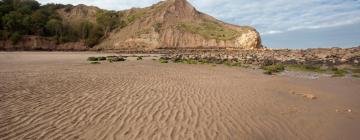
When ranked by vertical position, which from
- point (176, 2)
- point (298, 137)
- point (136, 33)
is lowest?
point (298, 137)

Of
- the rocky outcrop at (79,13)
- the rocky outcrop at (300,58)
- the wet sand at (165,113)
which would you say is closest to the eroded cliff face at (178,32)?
the rocky outcrop at (79,13)

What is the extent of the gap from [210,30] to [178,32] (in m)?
6.79

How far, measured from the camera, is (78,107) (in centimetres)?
701

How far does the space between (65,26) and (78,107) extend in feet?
217

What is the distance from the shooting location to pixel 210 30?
6138 cm

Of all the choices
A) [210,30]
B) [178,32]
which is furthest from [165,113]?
[210,30]

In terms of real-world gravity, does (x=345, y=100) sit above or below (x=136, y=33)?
below

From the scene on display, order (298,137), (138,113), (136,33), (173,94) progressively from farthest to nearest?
(136,33), (173,94), (138,113), (298,137)

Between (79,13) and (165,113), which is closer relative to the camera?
(165,113)

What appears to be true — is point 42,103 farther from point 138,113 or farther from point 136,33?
point 136,33

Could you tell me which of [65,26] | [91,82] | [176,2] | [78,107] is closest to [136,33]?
[176,2]

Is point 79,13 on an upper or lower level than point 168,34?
→ upper

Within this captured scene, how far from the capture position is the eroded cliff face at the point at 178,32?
2290 inches

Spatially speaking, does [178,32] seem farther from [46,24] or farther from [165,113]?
[165,113]
